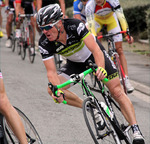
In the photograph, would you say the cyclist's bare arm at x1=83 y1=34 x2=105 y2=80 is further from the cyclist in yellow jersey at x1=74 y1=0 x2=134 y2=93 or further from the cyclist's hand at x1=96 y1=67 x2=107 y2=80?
the cyclist in yellow jersey at x1=74 y1=0 x2=134 y2=93

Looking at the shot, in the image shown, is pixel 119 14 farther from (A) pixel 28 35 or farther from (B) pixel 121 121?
(A) pixel 28 35

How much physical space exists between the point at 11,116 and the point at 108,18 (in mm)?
4696

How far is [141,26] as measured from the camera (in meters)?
17.9

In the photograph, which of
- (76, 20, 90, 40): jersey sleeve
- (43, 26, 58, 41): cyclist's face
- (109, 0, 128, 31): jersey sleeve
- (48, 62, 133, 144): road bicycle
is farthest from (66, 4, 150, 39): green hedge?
(48, 62, 133, 144): road bicycle

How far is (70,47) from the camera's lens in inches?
213

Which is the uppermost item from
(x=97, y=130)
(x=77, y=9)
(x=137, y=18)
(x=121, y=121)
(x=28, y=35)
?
(x=77, y=9)

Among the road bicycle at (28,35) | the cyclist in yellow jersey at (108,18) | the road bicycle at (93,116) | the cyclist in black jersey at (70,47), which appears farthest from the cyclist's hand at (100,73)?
the road bicycle at (28,35)

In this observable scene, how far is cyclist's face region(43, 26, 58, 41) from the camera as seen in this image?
16.4ft

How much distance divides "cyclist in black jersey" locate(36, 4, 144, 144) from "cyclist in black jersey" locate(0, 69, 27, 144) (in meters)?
1.21

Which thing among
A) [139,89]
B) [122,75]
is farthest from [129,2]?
[122,75]

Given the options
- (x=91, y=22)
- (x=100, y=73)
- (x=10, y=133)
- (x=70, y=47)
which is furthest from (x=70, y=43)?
(x=91, y=22)

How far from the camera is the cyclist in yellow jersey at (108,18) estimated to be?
771 cm

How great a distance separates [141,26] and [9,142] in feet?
47.3

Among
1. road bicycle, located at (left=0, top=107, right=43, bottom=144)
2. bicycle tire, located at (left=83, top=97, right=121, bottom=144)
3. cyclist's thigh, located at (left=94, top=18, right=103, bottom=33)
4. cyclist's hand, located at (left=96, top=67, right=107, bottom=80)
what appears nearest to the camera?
road bicycle, located at (left=0, top=107, right=43, bottom=144)
